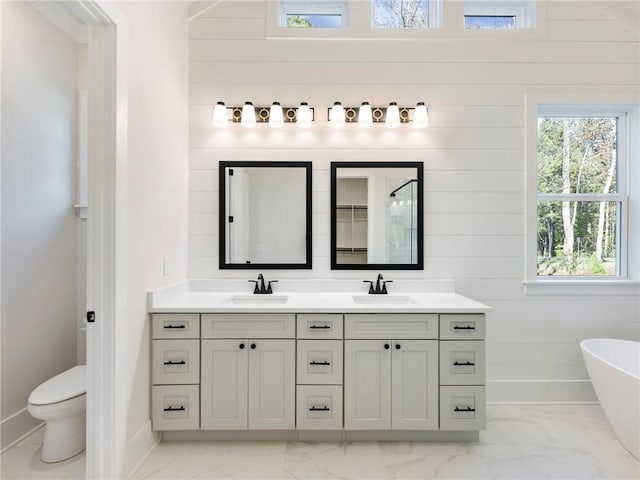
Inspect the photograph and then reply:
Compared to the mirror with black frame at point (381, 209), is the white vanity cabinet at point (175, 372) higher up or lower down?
lower down

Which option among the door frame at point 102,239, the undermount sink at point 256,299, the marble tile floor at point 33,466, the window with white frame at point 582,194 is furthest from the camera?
the window with white frame at point 582,194

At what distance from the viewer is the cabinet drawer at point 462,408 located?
6.83 ft

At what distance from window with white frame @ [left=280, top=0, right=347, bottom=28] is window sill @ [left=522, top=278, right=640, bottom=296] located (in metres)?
2.44

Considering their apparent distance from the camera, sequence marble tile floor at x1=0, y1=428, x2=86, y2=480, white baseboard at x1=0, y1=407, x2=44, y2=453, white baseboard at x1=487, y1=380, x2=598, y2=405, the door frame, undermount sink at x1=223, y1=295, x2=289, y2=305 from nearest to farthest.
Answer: the door frame
marble tile floor at x1=0, y1=428, x2=86, y2=480
white baseboard at x1=0, y1=407, x2=44, y2=453
undermount sink at x1=223, y1=295, x2=289, y2=305
white baseboard at x1=487, y1=380, x2=598, y2=405

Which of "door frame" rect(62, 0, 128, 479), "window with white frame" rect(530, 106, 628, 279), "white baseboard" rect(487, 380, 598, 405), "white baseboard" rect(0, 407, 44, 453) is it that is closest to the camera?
"door frame" rect(62, 0, 128, 479)

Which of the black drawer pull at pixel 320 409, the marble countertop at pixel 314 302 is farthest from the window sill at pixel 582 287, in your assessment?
the black drawer pull at pixel 320 409

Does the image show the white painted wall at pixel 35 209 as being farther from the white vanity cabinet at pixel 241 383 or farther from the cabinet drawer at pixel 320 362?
the cabinet drawer at pixel 320 362

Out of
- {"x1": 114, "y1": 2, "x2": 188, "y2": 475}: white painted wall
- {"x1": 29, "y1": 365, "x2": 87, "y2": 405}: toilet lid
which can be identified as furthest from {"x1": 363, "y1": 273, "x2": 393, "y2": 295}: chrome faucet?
{"x1": 29, "y1": 365, "x2": 87, "y2": 405}: toilet lid

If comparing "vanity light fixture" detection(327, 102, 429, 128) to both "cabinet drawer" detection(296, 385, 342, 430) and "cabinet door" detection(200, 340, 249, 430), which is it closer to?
"cabinet door" detection(200, 340, 249, 430)

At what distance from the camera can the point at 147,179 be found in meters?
2.05

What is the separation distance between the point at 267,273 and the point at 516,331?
75.1 inches

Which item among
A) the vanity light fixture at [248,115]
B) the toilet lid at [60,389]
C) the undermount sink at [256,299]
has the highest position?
the vanity light fixture at [248,115]

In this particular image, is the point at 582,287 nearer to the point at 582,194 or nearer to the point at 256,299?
the point at 582,194

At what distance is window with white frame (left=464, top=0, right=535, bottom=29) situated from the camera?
2705 millimetres
